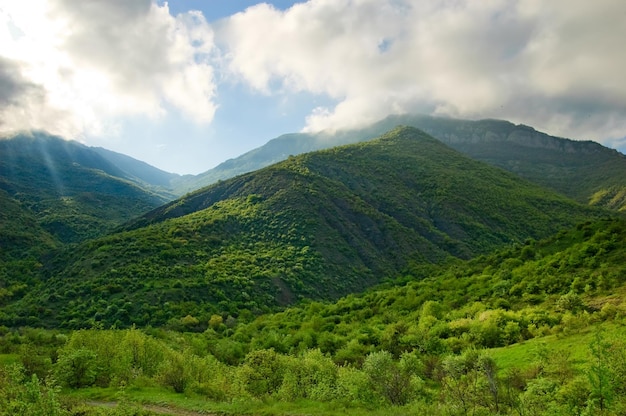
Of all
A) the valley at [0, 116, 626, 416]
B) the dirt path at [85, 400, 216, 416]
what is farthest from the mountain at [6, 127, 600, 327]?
the dirt path at [85, 400, 216, 416]

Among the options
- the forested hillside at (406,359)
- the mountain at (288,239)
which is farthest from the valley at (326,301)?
the mountain at (288,239)

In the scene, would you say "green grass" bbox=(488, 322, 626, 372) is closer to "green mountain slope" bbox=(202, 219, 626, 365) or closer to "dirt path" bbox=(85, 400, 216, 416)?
"green mountain slope" bbox=(202, 219, 626, 365)

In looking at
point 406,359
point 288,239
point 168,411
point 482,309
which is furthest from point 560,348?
point 288,239

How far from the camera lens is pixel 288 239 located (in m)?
120

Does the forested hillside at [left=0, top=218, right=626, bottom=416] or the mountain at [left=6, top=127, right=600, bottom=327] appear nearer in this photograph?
the forested hillside at [left=0, top=218, right=626, bottom=416]

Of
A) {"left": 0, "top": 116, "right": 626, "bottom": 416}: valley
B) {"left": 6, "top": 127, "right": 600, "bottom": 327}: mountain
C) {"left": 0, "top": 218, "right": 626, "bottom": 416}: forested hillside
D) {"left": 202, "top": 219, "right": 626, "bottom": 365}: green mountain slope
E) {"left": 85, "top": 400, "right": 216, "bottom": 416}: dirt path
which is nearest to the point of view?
{"left": 0, "top": 218, "right": 626, "bottom": 416}: forested hillside

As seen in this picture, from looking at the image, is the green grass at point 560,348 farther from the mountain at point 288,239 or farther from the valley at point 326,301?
the mountain at point 288,239

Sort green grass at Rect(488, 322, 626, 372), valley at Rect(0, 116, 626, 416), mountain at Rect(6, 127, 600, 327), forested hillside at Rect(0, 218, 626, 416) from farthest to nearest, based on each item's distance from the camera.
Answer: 1. mountain at Rect(6, 127, 600, 327)
2. green grass at Rect(488, 322, 626, 372)
3. valley at Rect(0, 116, 626, 416)
4. forested hillside at Rect(0, 218, 626, 416)

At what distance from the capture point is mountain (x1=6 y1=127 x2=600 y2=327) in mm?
85750

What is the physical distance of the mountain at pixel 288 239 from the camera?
8575 cm

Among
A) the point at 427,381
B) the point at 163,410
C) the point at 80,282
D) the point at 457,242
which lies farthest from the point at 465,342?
the point at 457,242

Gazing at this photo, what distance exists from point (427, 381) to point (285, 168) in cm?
13434

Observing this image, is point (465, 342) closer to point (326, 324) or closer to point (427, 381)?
point (427, 381)

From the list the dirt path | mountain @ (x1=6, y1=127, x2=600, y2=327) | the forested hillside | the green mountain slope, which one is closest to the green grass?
the forested hillside
